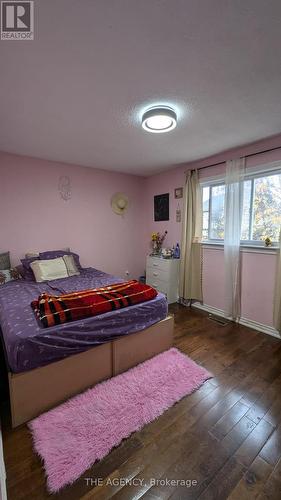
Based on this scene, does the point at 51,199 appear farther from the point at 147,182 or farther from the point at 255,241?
the point at 255,241

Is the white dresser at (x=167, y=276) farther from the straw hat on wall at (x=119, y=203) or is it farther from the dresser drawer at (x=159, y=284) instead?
the straw hat on wall at (x=119, y=203)

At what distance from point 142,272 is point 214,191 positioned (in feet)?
7.19

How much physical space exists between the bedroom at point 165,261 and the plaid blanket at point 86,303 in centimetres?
2

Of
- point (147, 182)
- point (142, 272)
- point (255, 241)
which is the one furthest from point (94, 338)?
point (147, 182)

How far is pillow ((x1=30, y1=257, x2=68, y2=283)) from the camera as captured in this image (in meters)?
2.78

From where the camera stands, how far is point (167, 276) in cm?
352

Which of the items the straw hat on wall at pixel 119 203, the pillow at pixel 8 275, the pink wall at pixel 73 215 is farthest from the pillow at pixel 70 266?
the straw hat on wall at pixel 119 203

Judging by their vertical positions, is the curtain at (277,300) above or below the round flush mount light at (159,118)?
below

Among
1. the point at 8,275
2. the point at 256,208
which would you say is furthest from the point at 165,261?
the point at 8,275

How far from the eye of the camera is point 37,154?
9.78 feet

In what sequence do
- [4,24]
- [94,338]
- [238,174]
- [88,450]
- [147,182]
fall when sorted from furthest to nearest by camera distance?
1. [147,182]
2. [238,174]
3. [94,338]
4. [88,450]
5. [4,24]

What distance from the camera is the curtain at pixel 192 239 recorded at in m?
3.28

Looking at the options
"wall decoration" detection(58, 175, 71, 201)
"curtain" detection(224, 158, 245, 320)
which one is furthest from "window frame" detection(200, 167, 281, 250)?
"wall decoration" detection(58, 175, 71, 201)

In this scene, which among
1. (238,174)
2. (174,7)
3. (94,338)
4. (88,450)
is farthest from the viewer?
(238,174)
